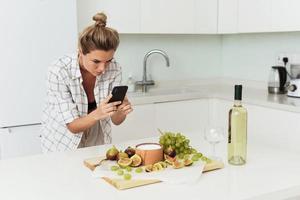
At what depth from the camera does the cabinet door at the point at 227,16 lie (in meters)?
3.48

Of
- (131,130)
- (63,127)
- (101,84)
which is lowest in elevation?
(131,130)

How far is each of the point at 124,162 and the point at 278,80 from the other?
221cm

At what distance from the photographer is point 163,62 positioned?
3.86m

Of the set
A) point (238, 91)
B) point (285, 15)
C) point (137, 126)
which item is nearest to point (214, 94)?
point (137, 126)

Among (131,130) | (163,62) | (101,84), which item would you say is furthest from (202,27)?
(101,84)

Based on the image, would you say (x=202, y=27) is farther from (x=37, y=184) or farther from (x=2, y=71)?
(x=37, y=184)

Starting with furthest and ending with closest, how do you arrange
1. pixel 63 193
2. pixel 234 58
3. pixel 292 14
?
1. pixel 234 58
2. pixel 292 14
3. pixel 63 193

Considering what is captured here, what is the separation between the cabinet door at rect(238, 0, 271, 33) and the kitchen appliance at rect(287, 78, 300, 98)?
0.44 metres

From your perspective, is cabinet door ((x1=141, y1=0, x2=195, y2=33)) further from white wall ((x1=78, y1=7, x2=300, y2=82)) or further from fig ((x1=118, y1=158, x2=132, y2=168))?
fig ((x1=118, y1=158, x2=132, y2=168))

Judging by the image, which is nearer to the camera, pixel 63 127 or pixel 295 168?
pixel 295 168

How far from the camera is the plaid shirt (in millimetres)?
2002

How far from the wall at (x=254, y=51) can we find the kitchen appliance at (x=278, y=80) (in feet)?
0.76

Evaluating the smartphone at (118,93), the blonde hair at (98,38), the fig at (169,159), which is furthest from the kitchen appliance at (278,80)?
the fig at (169,159)

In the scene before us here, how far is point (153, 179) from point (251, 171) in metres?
0.38
